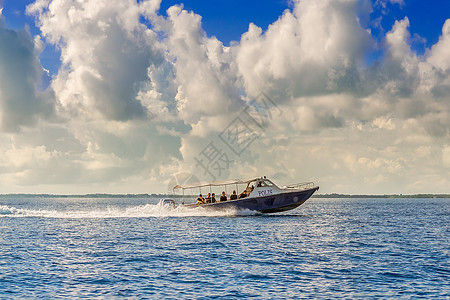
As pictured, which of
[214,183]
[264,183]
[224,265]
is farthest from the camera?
[214,183]

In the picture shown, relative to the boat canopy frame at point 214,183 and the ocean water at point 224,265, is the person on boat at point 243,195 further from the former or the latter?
the ocean water at point 224,265

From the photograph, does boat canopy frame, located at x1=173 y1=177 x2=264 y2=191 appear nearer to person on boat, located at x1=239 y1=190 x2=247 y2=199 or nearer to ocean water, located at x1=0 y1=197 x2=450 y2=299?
person on boat, located at x1=239 y1=190 x2=247 y2=199

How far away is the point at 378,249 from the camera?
30.7 m

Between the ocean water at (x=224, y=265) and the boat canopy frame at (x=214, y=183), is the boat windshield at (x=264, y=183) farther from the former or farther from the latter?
the ocean water at (x=224, y=265)

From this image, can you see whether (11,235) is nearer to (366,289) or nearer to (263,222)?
(263,222)

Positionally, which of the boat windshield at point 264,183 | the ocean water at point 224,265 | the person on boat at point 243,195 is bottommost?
the ocean water at point 224,265

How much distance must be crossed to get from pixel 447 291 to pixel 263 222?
30351mm

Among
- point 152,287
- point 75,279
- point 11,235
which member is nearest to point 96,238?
point 11,235

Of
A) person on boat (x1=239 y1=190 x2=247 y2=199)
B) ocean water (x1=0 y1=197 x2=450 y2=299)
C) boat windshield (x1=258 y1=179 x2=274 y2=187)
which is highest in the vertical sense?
boat windshield (x1=258 y1=179 x2=274 y2=187)

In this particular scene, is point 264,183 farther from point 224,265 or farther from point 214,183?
point 224,265

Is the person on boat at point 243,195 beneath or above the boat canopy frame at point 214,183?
beneath

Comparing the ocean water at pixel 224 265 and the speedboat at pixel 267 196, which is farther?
the speedboat at pixel 267 196

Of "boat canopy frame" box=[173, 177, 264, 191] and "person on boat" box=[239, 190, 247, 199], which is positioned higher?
"boat canopy frame" box=[173, 177, 264, 191]

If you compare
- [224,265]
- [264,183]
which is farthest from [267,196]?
[224,265]
